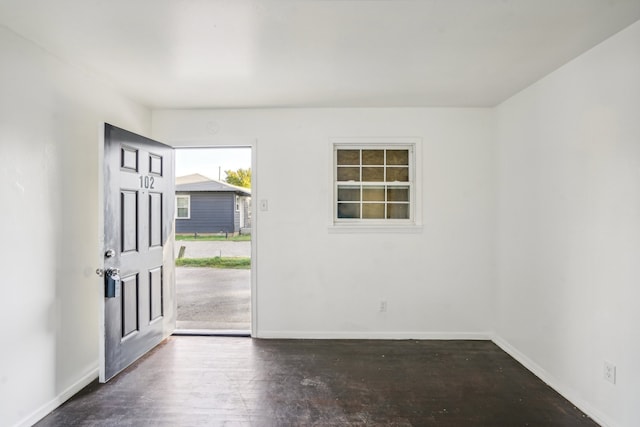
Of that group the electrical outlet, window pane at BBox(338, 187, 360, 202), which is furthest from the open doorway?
the electrical outlet

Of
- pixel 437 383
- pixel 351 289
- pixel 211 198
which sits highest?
pixel 211 198

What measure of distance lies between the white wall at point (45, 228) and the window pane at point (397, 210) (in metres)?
2.74

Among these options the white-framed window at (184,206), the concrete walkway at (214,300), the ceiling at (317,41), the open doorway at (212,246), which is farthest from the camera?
the white-framed window at (184,206)

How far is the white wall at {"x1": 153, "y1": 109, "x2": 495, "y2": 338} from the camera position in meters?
3.52

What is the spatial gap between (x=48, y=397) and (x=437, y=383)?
9.19 feet

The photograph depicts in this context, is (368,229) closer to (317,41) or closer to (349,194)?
(349,194)

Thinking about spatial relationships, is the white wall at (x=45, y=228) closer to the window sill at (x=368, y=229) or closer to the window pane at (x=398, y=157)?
the window sill at (x=368, y=229)

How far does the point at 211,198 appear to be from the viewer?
11695 mm

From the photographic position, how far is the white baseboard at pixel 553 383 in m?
2.14

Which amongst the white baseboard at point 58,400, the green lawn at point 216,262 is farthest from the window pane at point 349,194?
the green lawn at point 216,262

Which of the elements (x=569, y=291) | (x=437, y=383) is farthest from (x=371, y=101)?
(x=437, y=383)

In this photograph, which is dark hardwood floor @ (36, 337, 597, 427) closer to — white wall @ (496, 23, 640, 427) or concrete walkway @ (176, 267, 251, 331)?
white wall @ (496, 23, 640, 427)

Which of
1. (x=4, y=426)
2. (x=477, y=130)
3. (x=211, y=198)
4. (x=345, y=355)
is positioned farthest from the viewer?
(x=211, y=198)

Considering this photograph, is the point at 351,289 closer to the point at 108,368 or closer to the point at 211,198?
the point at 108,368
